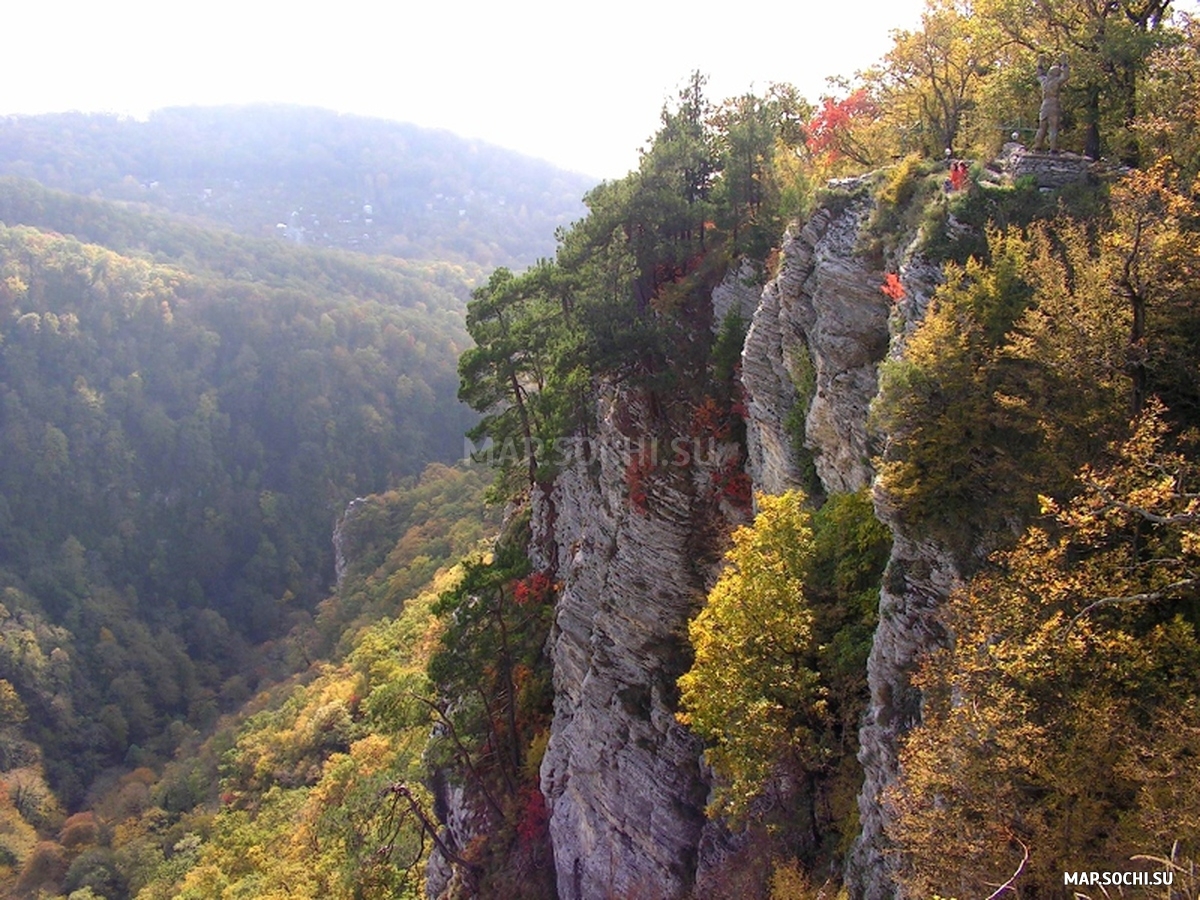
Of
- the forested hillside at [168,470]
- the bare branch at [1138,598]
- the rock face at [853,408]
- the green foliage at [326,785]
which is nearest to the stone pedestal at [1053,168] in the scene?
the rock face at [853,408]

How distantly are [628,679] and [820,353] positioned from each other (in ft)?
38.3

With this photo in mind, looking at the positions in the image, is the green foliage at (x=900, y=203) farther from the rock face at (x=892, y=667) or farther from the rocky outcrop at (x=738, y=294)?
the rocky outcrop at (x=738, y=294)

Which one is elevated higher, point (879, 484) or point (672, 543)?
point (879, 484)

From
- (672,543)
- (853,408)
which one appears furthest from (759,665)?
(672,543)

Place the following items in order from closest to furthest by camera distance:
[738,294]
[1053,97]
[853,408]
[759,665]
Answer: [1053,97]
[759,665]
[853,408]
[738,294]

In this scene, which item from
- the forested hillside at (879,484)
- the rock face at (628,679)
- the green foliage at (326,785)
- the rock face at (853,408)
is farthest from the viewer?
the green foliage at (326,785)

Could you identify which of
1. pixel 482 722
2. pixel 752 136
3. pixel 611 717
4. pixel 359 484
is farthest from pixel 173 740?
pixel 752 136

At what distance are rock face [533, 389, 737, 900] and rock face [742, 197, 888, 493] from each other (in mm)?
3152

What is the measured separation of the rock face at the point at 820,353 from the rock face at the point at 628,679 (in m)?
3.15

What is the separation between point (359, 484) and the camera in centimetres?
13050

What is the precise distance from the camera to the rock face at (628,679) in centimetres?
2028

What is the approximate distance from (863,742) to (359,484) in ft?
417

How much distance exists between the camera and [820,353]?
16500 millimetres

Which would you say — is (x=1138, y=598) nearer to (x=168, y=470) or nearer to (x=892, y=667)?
(x=892, y=667)
